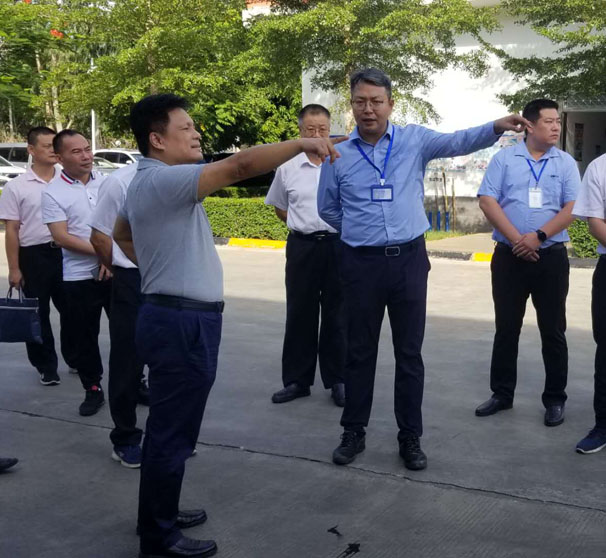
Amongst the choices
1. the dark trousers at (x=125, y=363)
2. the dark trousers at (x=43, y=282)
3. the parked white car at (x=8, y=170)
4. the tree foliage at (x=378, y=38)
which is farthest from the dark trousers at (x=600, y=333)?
the parked white car at (x=8, y=170)

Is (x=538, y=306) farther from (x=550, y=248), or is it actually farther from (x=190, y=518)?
(x=190, y=518)

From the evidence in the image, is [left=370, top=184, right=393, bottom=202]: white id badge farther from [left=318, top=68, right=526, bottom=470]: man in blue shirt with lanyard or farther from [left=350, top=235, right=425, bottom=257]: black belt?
[left=350, top=235, right=425, bottom=257]: black belt

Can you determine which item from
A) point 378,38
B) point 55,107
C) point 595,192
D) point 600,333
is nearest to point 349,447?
point 600,333

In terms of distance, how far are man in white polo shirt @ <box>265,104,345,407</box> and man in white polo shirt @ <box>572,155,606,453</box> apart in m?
1.74

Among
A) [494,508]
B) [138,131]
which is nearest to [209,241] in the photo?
[138,131]

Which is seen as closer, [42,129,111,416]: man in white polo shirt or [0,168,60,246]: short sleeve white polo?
[42,129,111,416]: man in white polo shirt

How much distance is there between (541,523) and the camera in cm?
396

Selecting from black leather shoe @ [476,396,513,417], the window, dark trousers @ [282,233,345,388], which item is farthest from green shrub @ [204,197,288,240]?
the window

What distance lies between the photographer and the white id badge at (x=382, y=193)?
4.71 meters

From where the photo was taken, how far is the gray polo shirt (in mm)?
3398

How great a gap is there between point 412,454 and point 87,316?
8.09 ft

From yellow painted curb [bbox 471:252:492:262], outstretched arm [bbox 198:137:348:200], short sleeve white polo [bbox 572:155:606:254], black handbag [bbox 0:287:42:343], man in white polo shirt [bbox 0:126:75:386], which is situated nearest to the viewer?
outstretched arm [bbox 198:137:348:200]

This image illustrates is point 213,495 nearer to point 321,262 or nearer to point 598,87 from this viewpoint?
point 321,262

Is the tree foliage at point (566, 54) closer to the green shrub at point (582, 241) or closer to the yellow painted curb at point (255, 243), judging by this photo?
the green shrub at point (582, 241)
